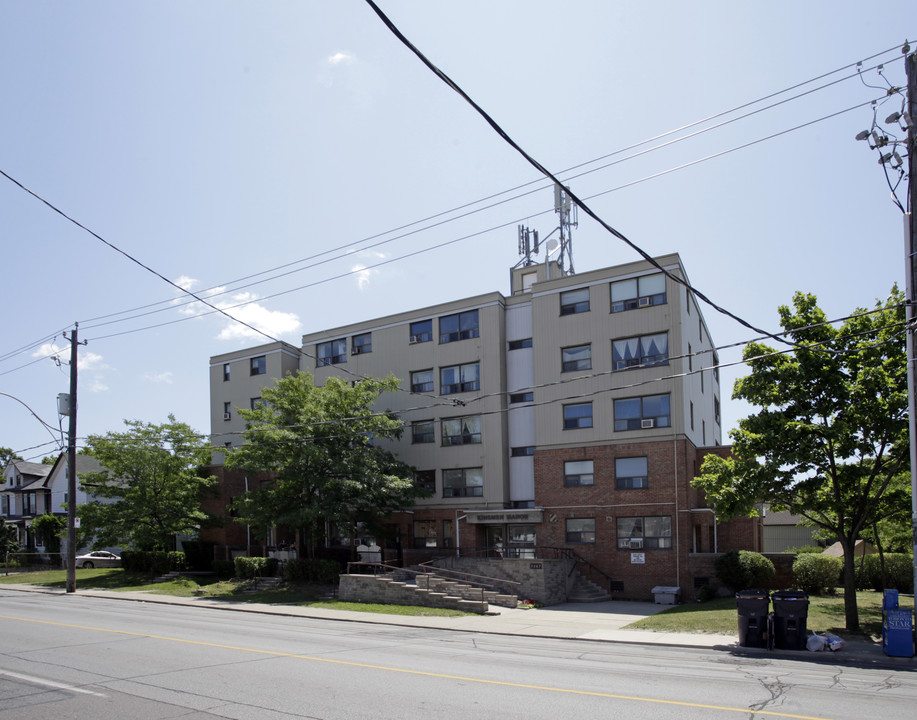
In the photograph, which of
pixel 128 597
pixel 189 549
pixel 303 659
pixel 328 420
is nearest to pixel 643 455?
pixel 328 420

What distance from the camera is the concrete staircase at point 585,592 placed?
92.4 ft

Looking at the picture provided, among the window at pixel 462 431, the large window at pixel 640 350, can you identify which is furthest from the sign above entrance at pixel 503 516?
the large window at pixel 640 350

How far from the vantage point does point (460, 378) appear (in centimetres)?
3456

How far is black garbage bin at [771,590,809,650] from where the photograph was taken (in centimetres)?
1492

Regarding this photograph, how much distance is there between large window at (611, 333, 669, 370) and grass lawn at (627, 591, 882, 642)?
31.9 feet

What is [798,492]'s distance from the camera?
59.3 feet

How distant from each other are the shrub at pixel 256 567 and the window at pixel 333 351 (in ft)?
34.5

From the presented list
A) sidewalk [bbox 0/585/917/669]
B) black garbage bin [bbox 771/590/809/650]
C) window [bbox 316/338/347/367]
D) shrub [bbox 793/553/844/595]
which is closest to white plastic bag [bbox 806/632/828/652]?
black garbage bin [bbox 771/590/809/650]

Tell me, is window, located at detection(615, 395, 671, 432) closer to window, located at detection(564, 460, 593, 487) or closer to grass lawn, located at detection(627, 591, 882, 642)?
window, located at detection(564, 460, 593, 487)

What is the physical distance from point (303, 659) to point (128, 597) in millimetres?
20250

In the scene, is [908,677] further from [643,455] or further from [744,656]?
[643,455]

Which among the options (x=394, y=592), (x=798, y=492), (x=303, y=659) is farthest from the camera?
(x=394, y=592)

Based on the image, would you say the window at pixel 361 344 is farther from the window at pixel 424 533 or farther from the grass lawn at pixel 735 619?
the grass lawn at pixel 735 619

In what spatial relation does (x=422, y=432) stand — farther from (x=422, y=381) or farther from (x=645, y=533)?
(x=645, y=533)
